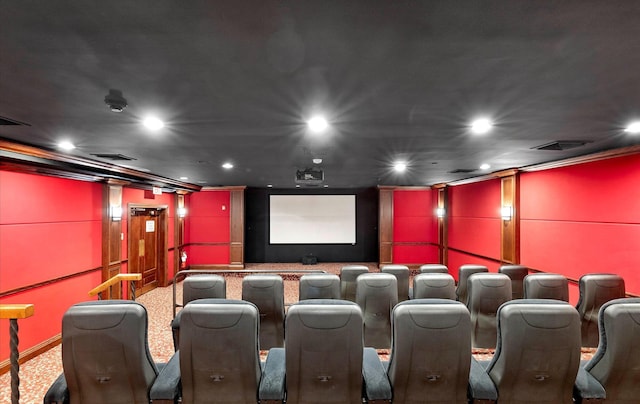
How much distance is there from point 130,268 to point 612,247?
796 cm

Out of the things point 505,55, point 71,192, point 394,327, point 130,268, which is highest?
point 505,55

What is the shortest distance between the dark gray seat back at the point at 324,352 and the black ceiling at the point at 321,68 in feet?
4.40

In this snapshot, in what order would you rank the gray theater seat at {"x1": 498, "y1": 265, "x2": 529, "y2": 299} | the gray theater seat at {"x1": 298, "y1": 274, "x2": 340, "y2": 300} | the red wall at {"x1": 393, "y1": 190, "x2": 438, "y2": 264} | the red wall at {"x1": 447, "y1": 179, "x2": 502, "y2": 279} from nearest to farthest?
the gray theater seat at {"x1": 298, "y1": 274, "x2": 340, "y2": 300}, the gray theater seat at {"x1": 498, "y1": 265, "x2": 529, "y2": 299}, the red wall at {"x1": 447, "y1": 179, "x2": 502, "y2": 279}, the red wall at {"x1": 393, "y1": 190, "x2": 438, "y2": 264}

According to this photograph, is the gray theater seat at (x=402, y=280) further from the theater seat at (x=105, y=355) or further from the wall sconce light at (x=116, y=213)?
the wall sconce light at (x=116, y=213)

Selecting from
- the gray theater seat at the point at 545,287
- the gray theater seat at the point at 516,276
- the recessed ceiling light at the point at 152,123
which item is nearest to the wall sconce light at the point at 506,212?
the gray theater seat at the point at 516,276

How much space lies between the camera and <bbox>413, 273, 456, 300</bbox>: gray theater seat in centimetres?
356

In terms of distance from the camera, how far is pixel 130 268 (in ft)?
22.2

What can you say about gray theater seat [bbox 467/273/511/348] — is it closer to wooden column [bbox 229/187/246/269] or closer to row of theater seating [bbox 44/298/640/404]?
row of theater seating [bbox 44/298/640/404]

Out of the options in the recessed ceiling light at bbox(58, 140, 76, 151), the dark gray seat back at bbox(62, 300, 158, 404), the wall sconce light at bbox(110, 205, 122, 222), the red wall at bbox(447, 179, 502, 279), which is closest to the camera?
the dark gray seat back at bbox(62, 300, 158, 404)

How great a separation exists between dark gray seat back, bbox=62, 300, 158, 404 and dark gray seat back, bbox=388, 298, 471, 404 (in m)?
1.44

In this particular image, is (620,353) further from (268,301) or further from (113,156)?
(113,156)

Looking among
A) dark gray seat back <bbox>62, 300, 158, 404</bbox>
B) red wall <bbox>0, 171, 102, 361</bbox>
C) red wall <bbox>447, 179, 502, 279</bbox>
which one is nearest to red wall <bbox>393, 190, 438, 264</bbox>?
red wall <bbox>447, 179, 502, 279</bbox>

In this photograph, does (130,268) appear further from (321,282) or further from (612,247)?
(612,247)

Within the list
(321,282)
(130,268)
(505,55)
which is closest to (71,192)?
(130,268)
